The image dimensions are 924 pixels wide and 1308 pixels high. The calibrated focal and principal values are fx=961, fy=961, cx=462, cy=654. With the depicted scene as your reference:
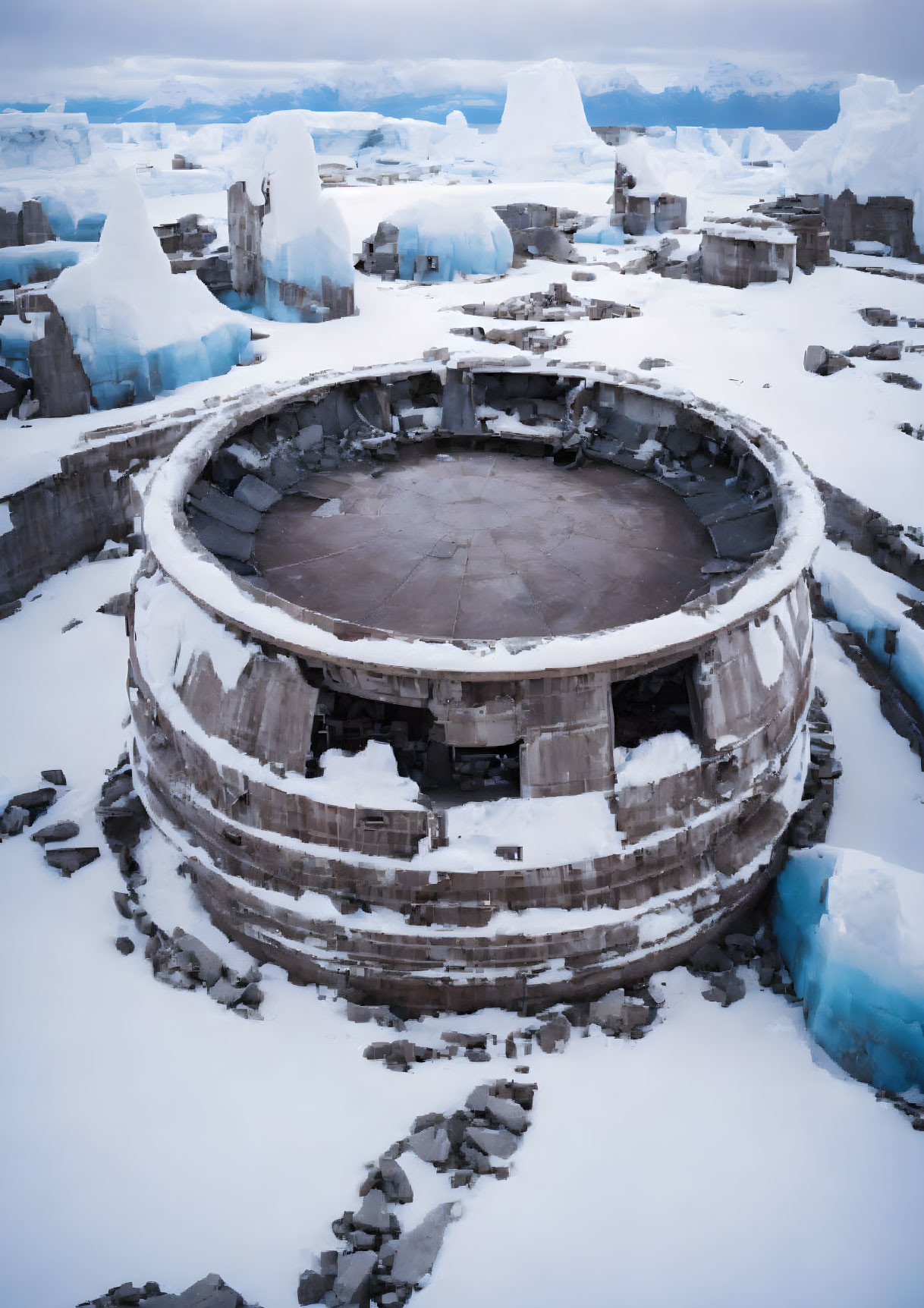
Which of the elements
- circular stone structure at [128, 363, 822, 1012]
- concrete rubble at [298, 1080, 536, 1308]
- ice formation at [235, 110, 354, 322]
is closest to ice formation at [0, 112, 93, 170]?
ice formation at [235, 110, 354, 322]

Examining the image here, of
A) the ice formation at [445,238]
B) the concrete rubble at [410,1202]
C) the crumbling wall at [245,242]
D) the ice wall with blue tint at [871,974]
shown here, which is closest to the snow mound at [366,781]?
the concrete rubble at [410,1202]

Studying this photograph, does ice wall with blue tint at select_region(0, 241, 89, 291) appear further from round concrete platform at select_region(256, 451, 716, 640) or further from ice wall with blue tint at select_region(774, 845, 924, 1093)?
ice wall with blue tint at select_region(774, 845, 924, 1093)

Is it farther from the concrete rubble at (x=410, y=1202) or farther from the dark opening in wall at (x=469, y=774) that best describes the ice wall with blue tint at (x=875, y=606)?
the concrete rubble at (x=410, y=1202)

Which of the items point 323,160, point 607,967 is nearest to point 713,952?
point 607,967

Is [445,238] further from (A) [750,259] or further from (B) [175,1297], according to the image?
(B) [175,1297]

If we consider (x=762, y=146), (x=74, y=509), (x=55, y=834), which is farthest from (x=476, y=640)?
(x=762, y=146)

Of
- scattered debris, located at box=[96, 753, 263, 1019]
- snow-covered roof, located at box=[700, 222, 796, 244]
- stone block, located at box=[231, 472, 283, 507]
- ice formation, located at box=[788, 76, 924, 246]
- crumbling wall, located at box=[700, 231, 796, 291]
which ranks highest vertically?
ice formation, located at box=[788, 76, 924, 246]

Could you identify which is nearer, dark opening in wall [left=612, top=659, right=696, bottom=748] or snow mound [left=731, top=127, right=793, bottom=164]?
dark opening in wall [left=612, top=659, right=696, bottom=748]

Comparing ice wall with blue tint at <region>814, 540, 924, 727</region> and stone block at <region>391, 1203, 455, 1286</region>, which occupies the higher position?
ice wall with blue tint at <region>814, 540, 924, 727</region>
